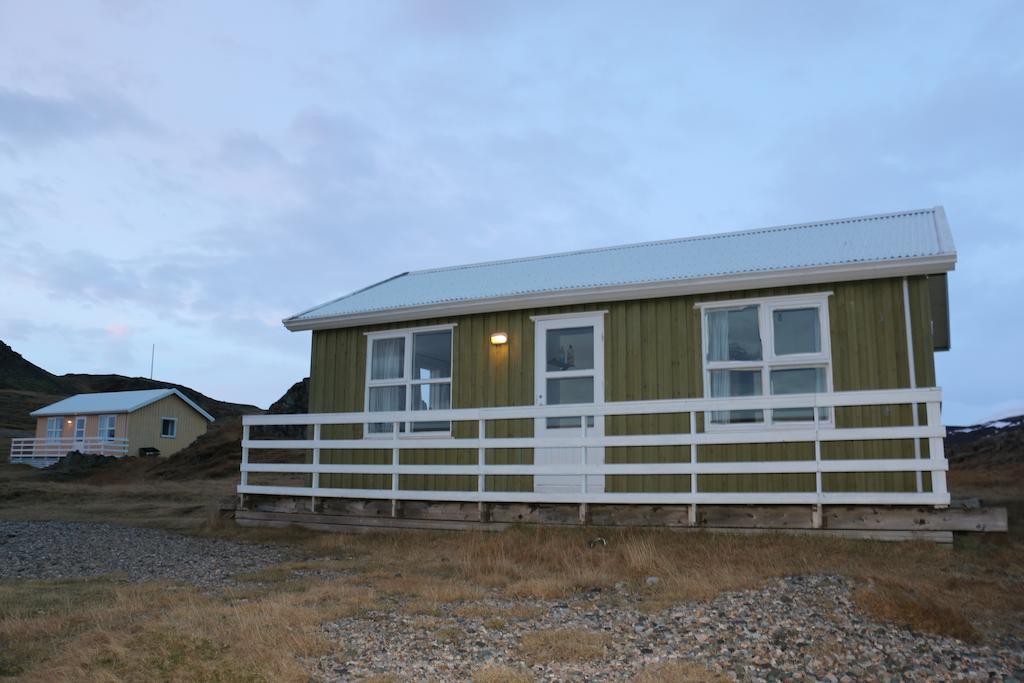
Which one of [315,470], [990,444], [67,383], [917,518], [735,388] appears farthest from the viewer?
[67,383]

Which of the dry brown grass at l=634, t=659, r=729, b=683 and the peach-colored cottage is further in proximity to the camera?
the peach-colored cottage

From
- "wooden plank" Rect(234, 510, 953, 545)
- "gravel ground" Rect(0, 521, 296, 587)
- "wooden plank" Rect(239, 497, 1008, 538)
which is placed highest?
"wooden plank" Rect(239, 497, 1008, 538)

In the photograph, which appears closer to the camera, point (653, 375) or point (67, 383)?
point (653, 375)

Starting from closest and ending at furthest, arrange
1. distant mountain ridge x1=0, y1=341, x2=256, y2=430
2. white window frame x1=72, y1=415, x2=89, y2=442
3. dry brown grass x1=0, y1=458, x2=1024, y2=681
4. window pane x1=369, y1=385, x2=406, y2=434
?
dry brown grass x1=0, y1=458, x2=1024, y2=681 → window pane x1=369, y1=385, x2=406, y2=434 → white window frame x1=72, y1=415, x2=89, y2=442 → distant mountain ridge x1=0, y1=341, x2=256, y2=430

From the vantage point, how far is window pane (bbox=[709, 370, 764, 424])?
31.3ft

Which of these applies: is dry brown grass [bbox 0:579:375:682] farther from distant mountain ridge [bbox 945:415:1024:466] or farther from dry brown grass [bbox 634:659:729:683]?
distant mountain ridge [bbox 945:415:1024:466]

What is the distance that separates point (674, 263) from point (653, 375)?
182 centimetres

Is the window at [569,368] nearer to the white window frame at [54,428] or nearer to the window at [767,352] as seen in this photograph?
the window at [767,352]

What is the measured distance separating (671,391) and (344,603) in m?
5.38

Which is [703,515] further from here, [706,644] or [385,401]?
[385,401]

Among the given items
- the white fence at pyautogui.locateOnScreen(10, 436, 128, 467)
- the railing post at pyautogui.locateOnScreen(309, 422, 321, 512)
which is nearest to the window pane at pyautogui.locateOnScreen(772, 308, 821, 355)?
the railing post at pyautogui.locateOnScreen(309, 422, 321, 512)

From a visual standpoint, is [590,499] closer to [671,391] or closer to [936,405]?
Result: [671,391]

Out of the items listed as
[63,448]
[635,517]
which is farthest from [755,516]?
[63,448]

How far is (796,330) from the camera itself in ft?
31.0
